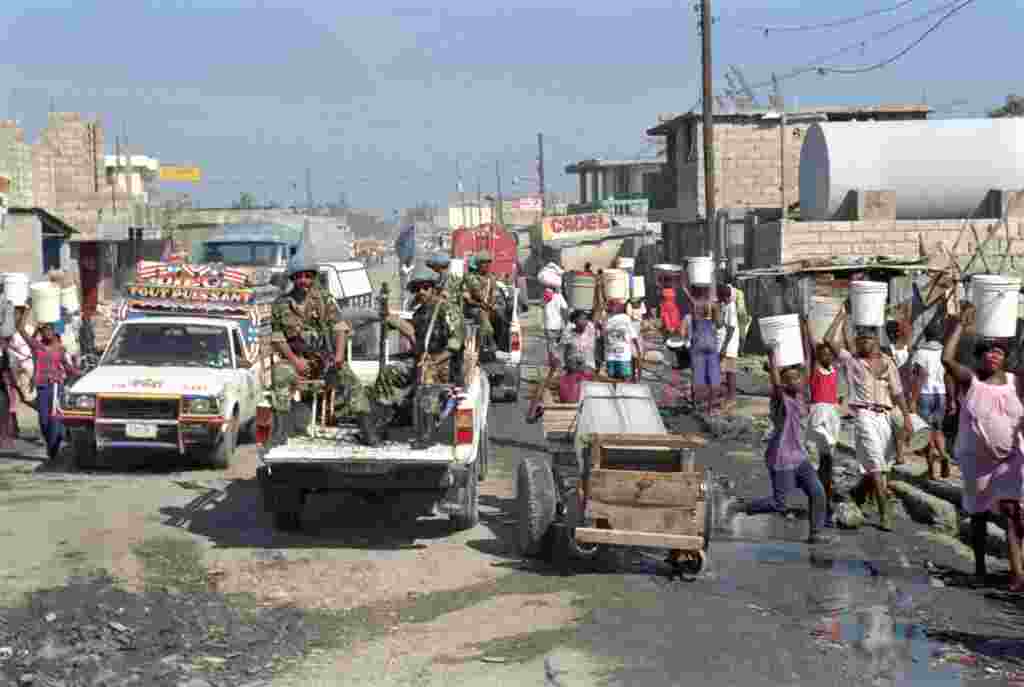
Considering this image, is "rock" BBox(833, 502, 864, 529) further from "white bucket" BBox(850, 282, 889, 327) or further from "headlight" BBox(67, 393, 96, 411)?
"headlight" BBox(67, 393, 96, 411)

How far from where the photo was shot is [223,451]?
1443 cm

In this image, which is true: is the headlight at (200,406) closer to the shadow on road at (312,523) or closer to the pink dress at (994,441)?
the shadow on road at (312,523)

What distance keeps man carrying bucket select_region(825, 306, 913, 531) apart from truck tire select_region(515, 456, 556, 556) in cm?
277

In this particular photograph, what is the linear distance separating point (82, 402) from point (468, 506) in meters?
4.72

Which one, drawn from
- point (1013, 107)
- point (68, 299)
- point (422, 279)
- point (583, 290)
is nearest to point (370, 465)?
point (422, 279)

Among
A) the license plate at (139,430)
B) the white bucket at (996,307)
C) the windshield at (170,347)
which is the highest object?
the white bucket at (996,307)

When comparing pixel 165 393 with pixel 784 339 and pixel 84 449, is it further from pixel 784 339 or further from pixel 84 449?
pixel 784 339

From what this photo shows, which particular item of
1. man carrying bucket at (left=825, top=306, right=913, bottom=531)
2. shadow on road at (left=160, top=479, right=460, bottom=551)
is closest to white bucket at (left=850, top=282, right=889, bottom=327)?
man carrying bucket at (left=825, top=306, right=913, bottom=531)

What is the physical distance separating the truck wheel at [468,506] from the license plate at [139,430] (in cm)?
389

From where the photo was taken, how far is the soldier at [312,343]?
37.6 feet

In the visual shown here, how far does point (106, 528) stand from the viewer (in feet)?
37.2

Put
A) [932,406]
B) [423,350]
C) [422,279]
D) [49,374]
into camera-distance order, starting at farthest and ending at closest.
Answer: [49,374] < [932,406] < [422,279] < [423,350]

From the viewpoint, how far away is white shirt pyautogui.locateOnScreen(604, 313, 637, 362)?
17.0 meters

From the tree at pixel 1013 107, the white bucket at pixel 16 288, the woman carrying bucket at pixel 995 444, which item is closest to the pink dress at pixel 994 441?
the woman carrying bucket at pixel 995 444
